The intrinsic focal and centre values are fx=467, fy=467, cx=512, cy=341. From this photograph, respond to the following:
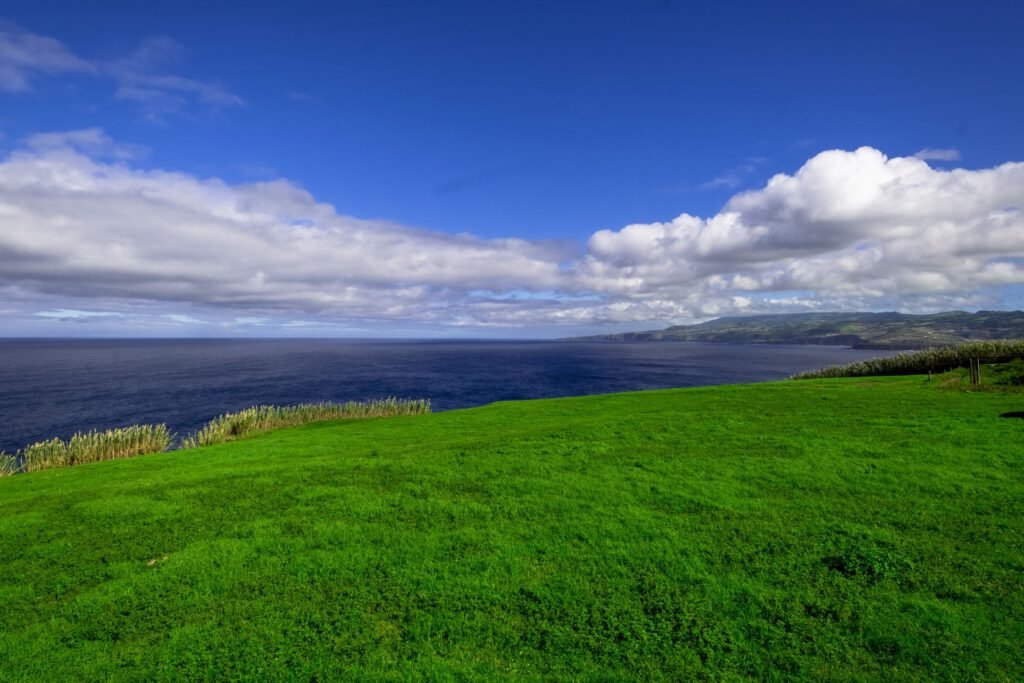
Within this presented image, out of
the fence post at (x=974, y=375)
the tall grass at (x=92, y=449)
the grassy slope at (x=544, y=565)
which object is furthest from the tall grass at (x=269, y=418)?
the fence post at (x=974, y=375)

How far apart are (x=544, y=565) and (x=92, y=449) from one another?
35388mm

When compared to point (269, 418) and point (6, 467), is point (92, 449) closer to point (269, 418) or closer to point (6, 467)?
point (6, 467)

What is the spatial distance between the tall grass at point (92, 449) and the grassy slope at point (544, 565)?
15.6 metres

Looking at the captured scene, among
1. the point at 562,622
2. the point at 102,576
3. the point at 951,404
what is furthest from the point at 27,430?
the point at 951,404

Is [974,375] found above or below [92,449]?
above

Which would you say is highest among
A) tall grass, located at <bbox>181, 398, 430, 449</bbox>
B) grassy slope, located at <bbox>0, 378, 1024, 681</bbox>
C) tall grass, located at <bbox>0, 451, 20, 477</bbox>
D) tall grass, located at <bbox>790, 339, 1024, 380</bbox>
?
tall grass, located at <bbox>790, 339, 1024, 380</bbox>

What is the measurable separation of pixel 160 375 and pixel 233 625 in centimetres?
13747

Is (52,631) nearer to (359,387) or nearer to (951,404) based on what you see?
(951,404)

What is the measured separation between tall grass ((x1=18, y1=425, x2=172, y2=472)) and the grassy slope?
614 inches

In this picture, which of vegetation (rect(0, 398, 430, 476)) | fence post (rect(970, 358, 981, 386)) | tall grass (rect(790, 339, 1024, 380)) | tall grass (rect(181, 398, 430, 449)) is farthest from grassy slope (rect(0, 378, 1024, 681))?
tall grass (rect(790, 339, 1024, 380))

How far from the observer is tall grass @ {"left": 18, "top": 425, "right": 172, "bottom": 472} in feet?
96.3

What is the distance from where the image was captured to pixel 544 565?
9.97 m

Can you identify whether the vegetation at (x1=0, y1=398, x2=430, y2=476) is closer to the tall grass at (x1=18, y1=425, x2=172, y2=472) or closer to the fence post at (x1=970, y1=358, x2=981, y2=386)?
the tall grass at (x1=18, y1=425, x2=172, y2=472)

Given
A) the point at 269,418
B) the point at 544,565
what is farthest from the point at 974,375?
the point at 269,418
